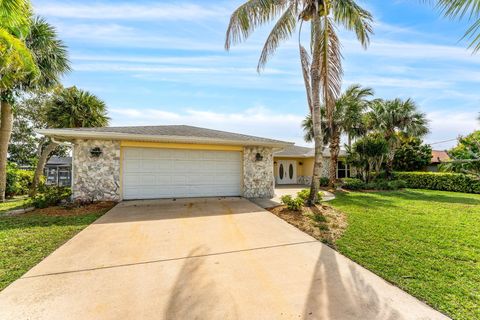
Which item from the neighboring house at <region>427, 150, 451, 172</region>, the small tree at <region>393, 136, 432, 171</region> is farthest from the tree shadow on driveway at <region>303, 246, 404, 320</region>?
the neighboring house at <region>427, 150, 451, 172</region>

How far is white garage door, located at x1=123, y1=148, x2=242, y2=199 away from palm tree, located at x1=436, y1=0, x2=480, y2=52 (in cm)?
862

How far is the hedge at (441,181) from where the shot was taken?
49.4ft

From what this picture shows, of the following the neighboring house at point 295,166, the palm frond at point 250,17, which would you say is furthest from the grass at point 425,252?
the neighboring house at point 295,166

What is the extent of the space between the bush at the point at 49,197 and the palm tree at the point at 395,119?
760 inches

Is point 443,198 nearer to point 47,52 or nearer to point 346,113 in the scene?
point 346,113

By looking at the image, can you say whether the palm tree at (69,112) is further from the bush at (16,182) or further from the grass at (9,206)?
the grass at (9,206)

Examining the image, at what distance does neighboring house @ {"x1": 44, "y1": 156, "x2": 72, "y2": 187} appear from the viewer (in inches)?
949

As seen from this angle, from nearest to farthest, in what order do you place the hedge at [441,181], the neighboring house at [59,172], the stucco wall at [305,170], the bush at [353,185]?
1. the hedge at [441,181]
2. the bush at [353,185]
3. the stucco wall at [305,170]
4. the neighboring house at [59,172]

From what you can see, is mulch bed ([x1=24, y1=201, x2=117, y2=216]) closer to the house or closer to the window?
the house

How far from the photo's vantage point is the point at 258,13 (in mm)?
7891

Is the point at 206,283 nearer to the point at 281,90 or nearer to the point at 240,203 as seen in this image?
the point at 240,203

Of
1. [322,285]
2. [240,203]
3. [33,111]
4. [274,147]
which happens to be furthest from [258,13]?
[33,111]

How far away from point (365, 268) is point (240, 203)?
5702mm

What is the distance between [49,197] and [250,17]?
9385 mm
